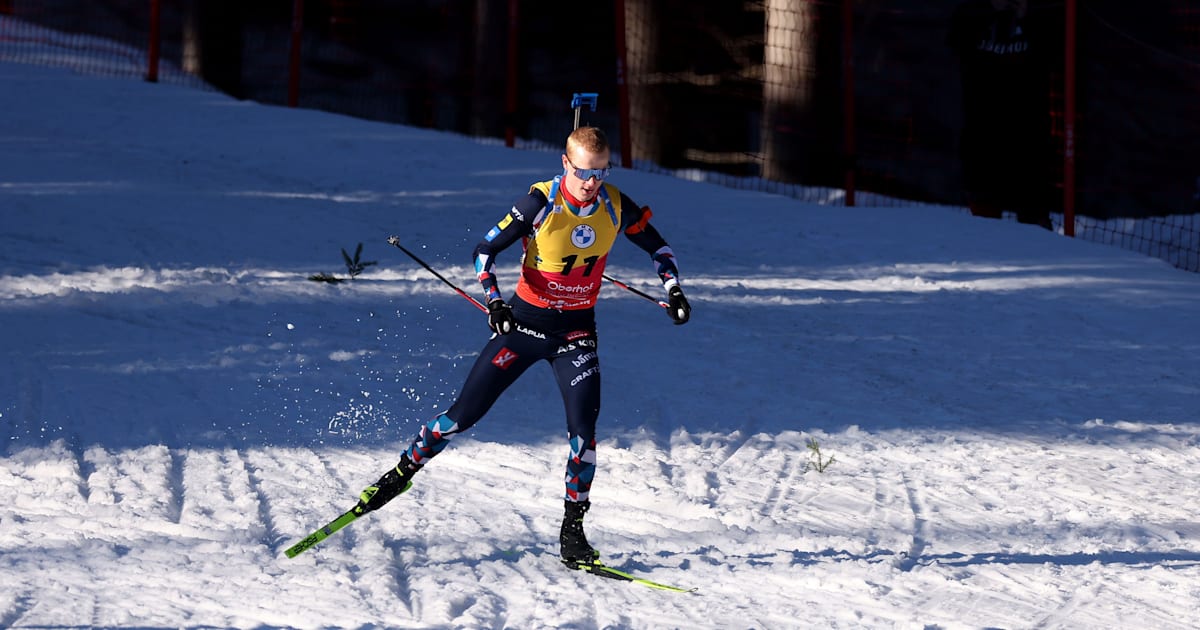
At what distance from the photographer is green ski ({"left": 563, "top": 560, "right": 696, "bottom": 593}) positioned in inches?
255

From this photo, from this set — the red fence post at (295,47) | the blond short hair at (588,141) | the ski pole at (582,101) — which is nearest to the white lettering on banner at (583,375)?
the blond short hair at (588,141)

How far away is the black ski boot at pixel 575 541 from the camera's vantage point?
6621 millimetres

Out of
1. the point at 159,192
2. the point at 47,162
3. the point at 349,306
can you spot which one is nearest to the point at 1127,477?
the point at 349,306

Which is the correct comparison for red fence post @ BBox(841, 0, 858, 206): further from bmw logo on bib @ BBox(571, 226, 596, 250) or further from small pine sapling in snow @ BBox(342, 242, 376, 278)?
bmw logo on bib @ BBox(571, 226, 596, 250)

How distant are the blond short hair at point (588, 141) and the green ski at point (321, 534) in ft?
6.83

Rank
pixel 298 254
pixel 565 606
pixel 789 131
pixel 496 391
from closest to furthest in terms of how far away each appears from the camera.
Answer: pixel 565 606
pixel 496 391
pixel 298 254
pixel 789 131

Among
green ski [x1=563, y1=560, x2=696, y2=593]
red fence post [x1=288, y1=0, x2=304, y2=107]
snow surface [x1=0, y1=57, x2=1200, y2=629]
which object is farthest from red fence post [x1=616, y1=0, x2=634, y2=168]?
green ski [x1=563, y1=560, x2=696, y2=593]

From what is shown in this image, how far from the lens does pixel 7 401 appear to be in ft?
27.7

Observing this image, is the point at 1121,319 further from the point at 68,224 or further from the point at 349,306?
the point at 68,224

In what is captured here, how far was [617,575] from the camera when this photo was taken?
654 cm

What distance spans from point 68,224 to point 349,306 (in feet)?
10.2

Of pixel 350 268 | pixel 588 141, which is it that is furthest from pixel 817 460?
pixel 350 268

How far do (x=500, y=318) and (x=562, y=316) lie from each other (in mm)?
436

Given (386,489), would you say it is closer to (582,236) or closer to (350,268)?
(582,236)
